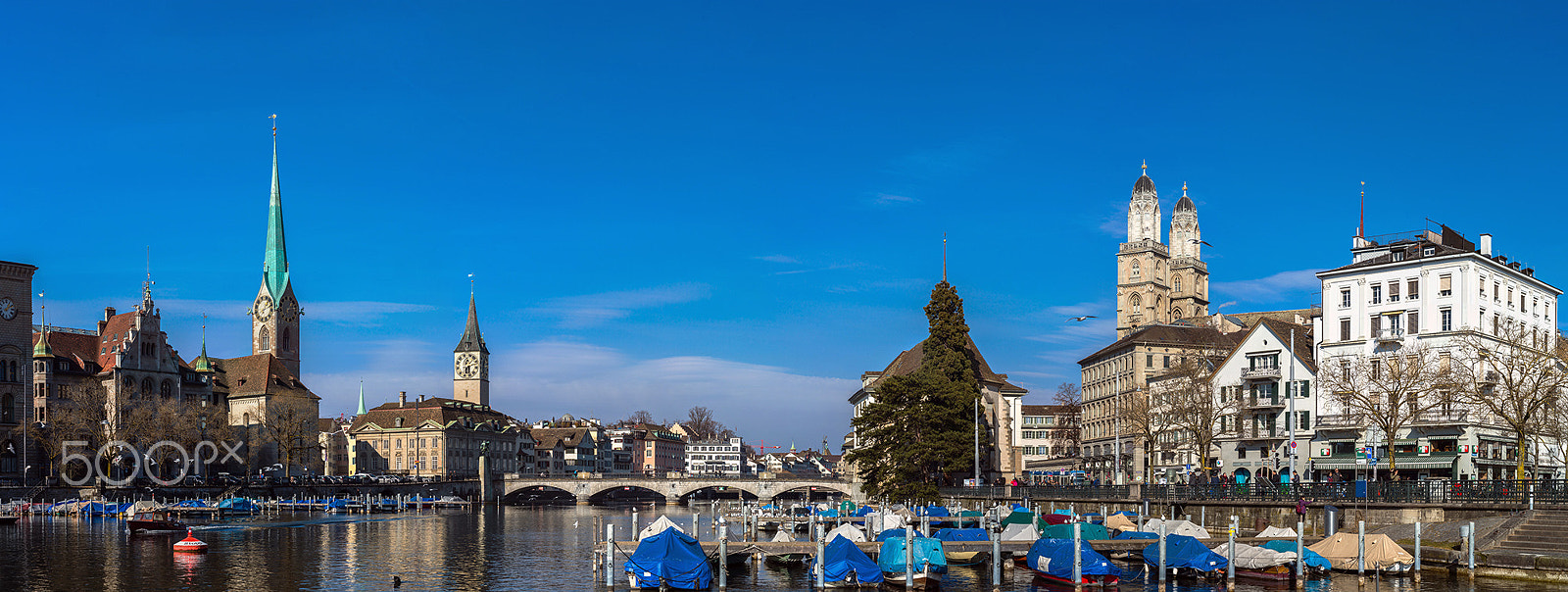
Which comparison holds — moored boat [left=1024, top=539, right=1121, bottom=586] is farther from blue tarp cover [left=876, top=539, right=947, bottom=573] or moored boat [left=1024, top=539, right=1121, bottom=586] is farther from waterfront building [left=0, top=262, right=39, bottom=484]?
waterfront building [left=0, top=262, right=39, bottom=484]

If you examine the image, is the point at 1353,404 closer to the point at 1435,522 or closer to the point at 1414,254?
the point at 1414,254

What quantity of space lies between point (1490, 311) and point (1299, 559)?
3723 centimetres

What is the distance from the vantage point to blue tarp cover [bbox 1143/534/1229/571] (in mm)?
50531

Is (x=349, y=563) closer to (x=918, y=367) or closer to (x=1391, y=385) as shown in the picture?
(x=1391, y=385)

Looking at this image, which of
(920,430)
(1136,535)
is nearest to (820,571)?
(1136,535)

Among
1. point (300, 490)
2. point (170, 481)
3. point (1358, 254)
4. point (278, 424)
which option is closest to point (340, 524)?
point (170, 481)

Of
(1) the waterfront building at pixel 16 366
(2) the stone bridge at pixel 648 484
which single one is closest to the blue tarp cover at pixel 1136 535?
(2) the stone bridge at pixel 648 484

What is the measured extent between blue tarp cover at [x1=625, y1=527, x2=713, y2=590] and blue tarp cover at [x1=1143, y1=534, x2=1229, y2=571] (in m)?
17.4

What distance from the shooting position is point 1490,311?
79188mm

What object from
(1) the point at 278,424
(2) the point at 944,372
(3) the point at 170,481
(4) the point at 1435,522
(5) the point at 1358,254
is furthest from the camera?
(1) the point at 278,424

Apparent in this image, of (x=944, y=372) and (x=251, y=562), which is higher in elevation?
(x=944, y=372)

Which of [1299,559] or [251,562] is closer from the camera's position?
[1299,559]

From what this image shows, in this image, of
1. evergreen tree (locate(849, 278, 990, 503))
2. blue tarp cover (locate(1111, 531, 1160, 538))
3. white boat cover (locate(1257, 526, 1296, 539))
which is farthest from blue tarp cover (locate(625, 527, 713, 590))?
evergreen tree (locate(849, 278, 990, 503))

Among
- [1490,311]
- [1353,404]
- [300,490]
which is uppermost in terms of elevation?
[1490,311]
